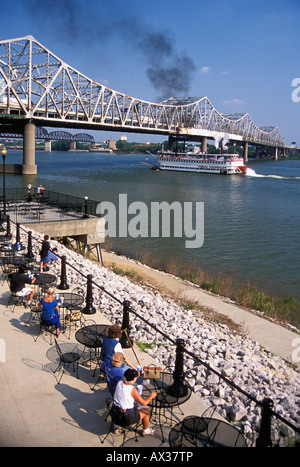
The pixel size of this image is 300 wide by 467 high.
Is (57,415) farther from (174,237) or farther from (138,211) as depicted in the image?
(138,211)

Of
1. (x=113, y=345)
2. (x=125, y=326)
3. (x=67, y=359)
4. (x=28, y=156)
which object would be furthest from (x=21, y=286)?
(x=28, y=156)

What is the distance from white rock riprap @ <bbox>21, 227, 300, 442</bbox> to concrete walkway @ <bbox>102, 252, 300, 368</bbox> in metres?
1.20

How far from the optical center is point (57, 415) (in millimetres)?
5465

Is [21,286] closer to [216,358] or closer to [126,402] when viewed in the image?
[216,358]

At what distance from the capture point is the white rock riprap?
20.5ft

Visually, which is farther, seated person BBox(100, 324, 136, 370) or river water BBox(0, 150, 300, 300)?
river water BBox(0, 150, 300, 300)

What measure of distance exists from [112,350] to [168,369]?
1491 millimetres

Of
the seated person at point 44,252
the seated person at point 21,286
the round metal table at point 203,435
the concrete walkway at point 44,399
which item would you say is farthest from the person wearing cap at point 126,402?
the seated person at point 44,252

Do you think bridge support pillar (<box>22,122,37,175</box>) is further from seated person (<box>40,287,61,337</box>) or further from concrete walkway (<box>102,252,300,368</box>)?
seated person (<box>40,287,61,337</box>)

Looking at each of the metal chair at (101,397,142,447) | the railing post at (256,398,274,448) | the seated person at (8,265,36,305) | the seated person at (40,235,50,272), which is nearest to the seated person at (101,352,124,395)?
the metal chair at (101,397,142,447)

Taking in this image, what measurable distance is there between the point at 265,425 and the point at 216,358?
3334mm

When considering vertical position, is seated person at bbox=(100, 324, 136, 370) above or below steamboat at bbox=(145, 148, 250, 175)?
below

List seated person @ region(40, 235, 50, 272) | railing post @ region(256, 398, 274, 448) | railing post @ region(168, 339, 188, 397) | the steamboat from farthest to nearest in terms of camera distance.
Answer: the steamboat
seated person @ region(40, 235, 50, 272)
railing post @ region(168, 339, 188, 397)
railing post @ region(256, 398, 274, 448)
